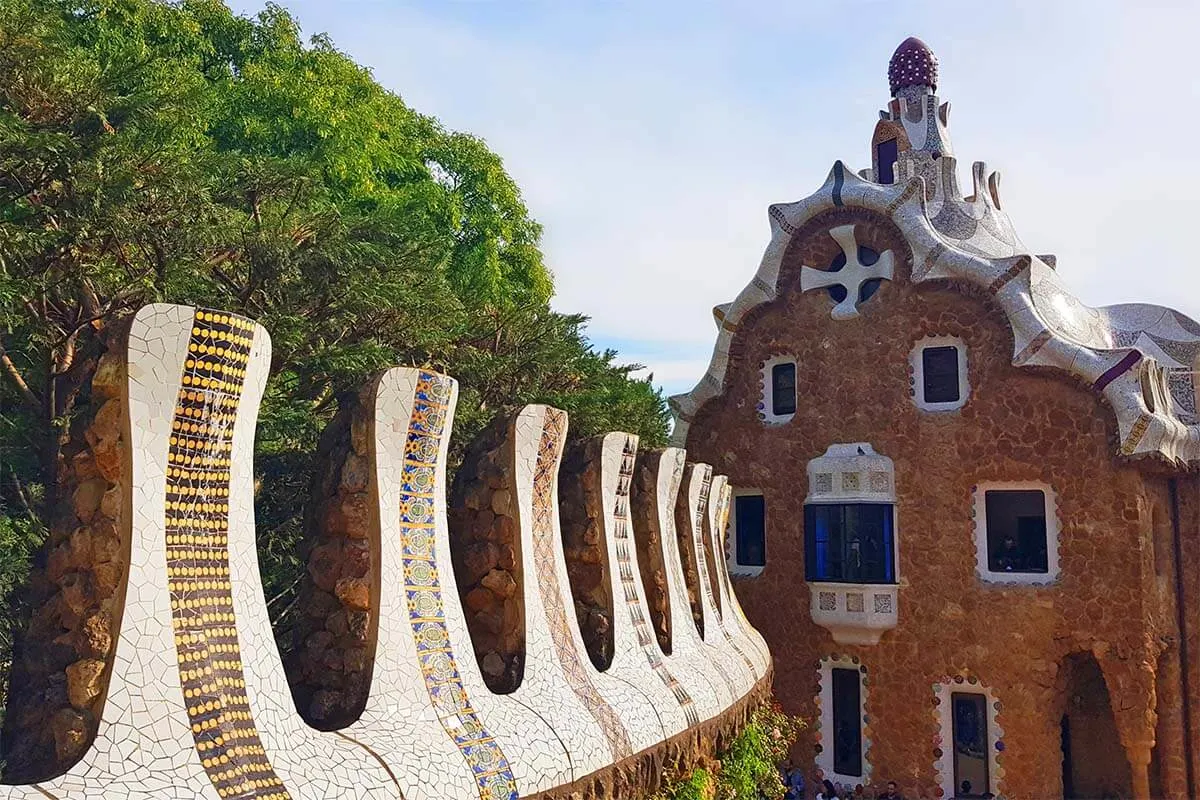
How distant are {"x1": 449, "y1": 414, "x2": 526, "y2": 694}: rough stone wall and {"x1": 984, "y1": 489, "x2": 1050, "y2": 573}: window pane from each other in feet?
29.3

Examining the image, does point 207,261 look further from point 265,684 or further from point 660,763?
point 660,763

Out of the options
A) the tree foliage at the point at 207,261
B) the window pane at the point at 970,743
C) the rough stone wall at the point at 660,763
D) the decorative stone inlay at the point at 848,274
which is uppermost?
the decorative stone inlay at the point at 848,274

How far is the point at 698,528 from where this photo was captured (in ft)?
33.1

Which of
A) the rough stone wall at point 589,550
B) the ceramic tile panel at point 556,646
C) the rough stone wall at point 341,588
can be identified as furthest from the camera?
the rough stone wall at point 589,550

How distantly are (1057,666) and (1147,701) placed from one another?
3.37 feet

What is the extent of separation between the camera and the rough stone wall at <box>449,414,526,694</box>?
20.2 ft

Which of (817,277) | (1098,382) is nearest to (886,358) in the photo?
(817,277)

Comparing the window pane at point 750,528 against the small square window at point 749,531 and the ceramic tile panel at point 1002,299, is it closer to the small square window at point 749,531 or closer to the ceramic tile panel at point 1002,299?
the small square window at point 749,531

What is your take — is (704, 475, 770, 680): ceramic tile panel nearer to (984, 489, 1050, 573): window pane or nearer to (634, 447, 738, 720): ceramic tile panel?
(634, 447, 738, 720): ceramic tile panel

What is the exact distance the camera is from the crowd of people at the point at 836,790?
1299cm

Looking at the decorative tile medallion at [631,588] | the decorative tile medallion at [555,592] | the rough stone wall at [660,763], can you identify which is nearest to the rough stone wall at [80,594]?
the rough stone wall at [660,763]

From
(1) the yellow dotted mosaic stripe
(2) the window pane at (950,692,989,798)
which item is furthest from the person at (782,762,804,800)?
(1) the yellow dotted mosaic stripe

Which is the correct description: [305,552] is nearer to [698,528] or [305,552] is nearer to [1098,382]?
[698,528]

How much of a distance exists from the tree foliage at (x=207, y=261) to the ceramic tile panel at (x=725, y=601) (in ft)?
5.74
